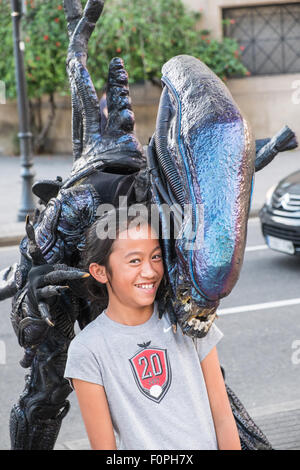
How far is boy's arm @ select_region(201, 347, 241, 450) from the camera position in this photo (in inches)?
85.1

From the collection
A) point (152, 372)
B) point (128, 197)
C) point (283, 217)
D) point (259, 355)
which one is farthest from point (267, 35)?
point (152, 372)

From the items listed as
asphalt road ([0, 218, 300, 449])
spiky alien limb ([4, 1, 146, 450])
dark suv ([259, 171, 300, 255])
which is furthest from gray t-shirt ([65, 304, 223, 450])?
dark suv ([259, 171, 300, 255])

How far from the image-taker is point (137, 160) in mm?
2654

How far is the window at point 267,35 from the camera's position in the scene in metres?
15.2

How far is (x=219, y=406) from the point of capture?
2.17 m

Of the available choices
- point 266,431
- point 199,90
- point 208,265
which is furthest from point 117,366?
point 266,431

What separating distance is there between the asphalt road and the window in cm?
845

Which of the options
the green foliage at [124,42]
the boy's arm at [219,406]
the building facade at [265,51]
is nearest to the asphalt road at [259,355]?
the boy's arm at [219,406]

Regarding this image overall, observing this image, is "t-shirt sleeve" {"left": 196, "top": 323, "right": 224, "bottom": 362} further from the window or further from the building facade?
the window

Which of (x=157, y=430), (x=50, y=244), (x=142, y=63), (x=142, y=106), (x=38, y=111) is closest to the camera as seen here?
(x=157, y=430)

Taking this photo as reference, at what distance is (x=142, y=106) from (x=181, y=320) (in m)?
14.5

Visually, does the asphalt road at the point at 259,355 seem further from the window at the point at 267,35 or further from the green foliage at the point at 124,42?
the window at the point at 267,35

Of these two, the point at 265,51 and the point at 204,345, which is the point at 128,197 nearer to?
the point at 204,345

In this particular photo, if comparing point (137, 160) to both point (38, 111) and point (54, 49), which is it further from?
point (38, 111)
